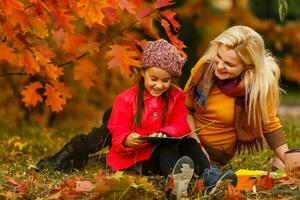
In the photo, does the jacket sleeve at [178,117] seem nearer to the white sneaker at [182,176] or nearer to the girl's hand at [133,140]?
the girl's hand at [133,140]

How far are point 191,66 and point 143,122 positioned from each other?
27.7 feet

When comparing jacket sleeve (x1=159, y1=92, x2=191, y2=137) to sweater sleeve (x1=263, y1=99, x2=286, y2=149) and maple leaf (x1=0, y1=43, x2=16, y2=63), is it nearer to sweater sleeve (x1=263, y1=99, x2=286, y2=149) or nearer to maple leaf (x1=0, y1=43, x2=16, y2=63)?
sweater sleeve (x1=263, y1=99, x2=286, y2=149)

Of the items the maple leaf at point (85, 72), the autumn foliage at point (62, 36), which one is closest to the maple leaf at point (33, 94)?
the autumn foliage at point (62, 36)

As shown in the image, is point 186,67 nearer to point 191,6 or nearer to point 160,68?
point 191,6

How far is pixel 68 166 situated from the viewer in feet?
16.1

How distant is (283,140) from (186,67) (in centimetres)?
778

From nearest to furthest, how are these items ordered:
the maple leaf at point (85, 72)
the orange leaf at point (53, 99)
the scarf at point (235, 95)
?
the scarf at point (235, 95)
the orange leaf at point (53, 99)
the maple leaf at point (85, 72)

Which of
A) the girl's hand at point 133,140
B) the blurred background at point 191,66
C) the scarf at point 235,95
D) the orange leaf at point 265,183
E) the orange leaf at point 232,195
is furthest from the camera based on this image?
the blurred background at point 191,66

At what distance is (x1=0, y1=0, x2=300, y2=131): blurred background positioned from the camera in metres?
9.25

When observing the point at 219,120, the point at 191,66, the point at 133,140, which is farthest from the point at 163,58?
the point at 191,66

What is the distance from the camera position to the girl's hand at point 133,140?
4258 mm

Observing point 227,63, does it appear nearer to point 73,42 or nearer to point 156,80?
point 156,80

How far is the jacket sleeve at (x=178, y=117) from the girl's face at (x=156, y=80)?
0.15 meters

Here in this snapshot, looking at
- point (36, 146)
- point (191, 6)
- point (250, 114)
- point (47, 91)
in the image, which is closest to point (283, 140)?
point (250, 114)
